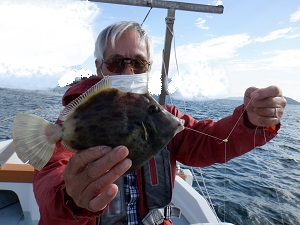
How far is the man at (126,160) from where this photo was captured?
146 cm

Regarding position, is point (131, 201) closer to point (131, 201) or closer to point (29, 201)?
point (131, 201)

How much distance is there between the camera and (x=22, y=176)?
4160 mm

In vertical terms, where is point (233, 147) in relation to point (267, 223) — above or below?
above

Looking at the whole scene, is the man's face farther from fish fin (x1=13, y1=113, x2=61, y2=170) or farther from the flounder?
fish fin (x1=13, y1=113, x2=61, y2=170)

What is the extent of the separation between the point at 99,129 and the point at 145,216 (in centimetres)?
140

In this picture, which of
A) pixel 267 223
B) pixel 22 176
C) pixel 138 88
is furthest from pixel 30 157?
pixel 267 223

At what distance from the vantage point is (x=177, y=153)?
299 centimetres

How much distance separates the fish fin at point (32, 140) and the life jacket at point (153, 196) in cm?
103

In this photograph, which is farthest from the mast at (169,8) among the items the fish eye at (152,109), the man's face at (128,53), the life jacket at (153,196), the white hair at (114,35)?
the fish eye at (152,109)

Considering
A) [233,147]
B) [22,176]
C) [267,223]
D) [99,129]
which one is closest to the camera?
[99,129]

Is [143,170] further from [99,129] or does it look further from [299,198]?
[299,198]

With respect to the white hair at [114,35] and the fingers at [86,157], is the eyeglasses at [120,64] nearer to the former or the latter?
the white hair at [114,35]

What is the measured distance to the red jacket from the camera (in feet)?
5.67

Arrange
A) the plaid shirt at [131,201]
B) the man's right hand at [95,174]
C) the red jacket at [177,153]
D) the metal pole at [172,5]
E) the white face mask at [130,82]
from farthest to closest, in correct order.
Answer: the metal pole at [172,5]
the plaid shirt at [131,201]
the white face mask at [130,82]
the red jacket at [177,153]
the man's right hand at [95,174]
